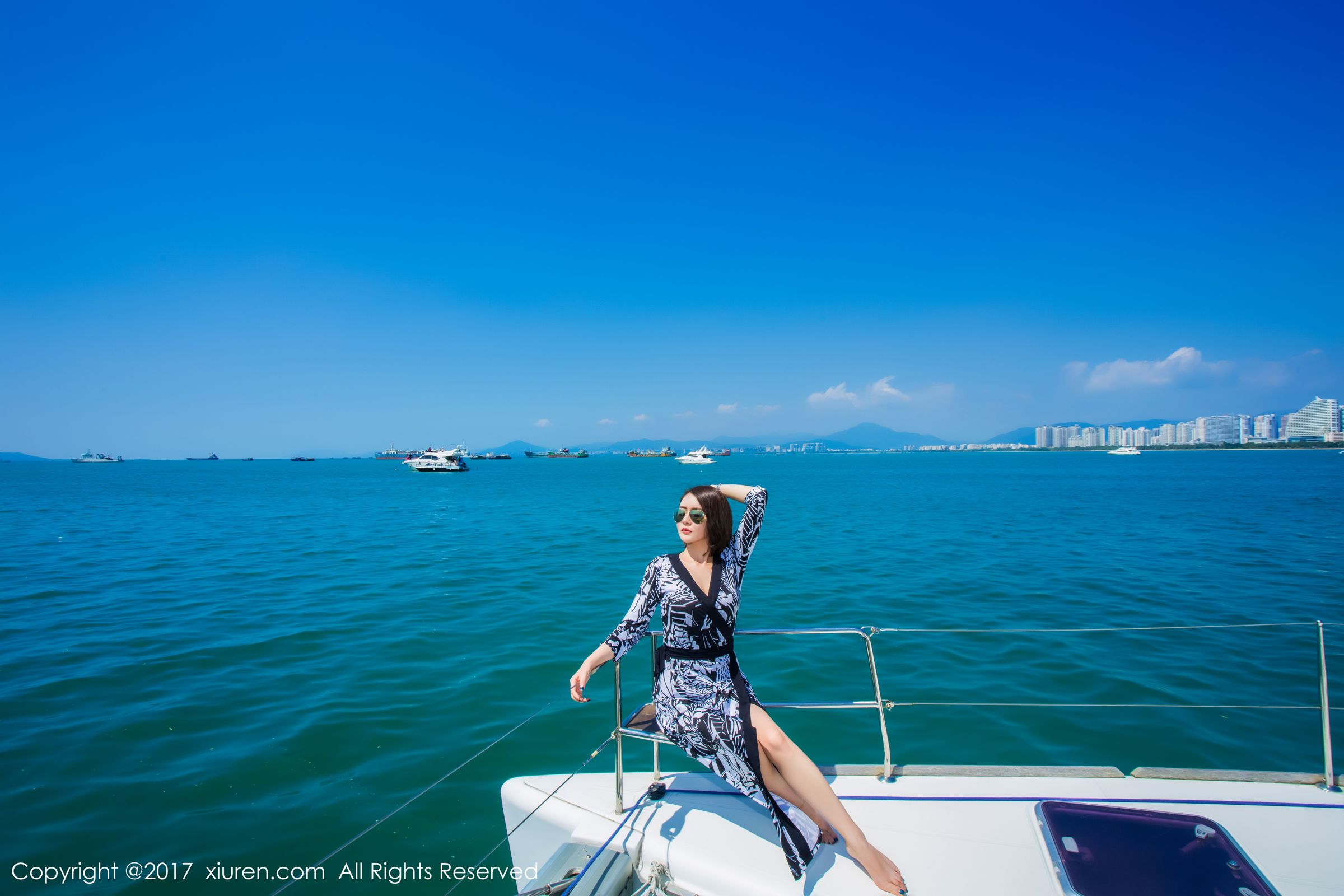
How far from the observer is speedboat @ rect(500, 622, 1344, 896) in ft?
7.72

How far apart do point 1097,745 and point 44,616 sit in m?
14.7

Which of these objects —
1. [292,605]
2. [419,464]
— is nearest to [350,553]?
[292,605]

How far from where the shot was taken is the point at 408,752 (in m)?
5.35

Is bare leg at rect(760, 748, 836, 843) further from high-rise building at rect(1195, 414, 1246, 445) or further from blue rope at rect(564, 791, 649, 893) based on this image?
high-rise building at rect(1195, 414, 1246, 445)

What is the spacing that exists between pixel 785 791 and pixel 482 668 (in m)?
5.68

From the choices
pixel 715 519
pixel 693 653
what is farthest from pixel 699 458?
pixel 693 653

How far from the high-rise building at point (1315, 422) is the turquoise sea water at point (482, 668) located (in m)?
205

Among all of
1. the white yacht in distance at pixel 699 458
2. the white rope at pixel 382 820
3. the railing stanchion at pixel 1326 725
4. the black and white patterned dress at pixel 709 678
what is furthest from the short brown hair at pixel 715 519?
the white yacht in distance at pixel 699 458

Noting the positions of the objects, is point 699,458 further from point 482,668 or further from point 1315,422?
point 1315,422

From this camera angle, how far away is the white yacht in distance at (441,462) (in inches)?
3031

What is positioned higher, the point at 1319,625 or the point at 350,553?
the point at 1319,625

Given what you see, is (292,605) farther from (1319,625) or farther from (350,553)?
Answer: (1319,625)

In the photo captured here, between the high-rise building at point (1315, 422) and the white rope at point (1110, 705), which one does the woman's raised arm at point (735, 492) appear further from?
the high-rise building at point (1315, 422)

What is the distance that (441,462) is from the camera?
7694 centimetres
